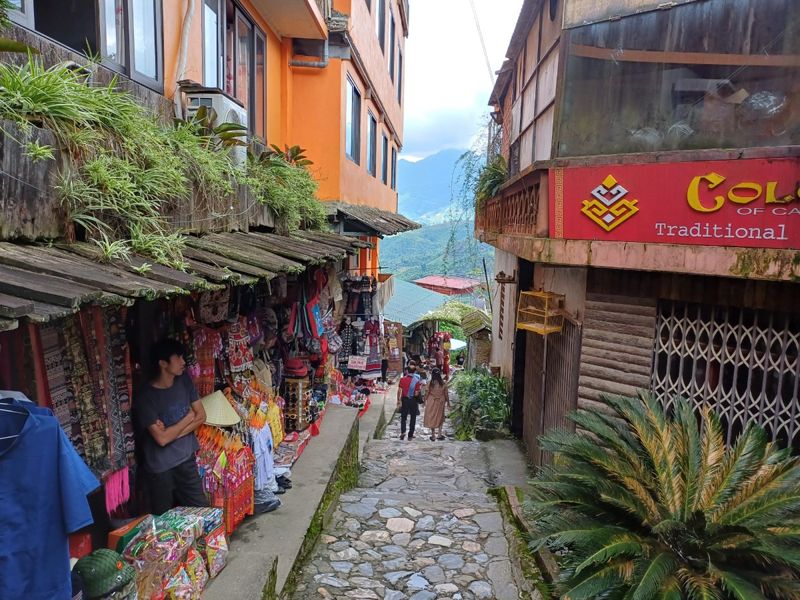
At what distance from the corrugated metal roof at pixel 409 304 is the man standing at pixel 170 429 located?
19.2 meters

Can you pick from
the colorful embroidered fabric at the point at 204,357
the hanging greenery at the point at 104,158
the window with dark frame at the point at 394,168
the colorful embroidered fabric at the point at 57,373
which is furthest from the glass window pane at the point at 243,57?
the window with dark frame at the point at 394,168

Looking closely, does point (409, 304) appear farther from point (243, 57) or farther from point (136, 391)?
point (136, 391)

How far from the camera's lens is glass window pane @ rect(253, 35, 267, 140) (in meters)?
10.3

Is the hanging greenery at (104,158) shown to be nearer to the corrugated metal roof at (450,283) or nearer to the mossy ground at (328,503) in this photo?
the mossy ground at (328,503)

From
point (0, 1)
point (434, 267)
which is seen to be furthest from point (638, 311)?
point (434, 267)

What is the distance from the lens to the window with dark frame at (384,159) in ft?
67.0

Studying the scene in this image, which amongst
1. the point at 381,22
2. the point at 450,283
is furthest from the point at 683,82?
the point at 450,283

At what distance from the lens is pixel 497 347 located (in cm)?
1700

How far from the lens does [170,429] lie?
478 centimetres

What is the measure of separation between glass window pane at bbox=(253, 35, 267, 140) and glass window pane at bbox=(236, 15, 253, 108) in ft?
1.42

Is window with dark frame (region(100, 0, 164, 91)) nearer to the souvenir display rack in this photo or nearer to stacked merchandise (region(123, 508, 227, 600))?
stacked merchandise (region(123, 508, 227, 600))

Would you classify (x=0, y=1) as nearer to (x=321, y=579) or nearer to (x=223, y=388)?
(x=223, y=388)

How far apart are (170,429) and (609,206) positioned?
4477mm

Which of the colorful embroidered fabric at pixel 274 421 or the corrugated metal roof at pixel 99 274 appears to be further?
the colorful embroidered fabric at pixel 274 421
